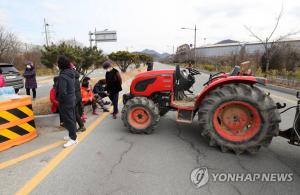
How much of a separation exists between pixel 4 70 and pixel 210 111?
33.5 feet

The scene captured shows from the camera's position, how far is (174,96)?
16.1 ft

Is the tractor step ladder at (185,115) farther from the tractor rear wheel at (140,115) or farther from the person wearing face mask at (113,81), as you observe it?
the person wearing face mask at (113,81)

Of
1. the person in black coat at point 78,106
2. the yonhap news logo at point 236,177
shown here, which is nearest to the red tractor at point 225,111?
the yonhap news logo at point 236,177

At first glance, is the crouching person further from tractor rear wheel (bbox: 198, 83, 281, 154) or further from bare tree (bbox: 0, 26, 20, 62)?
bare tree (bbox: 0, 26, 20, 62)

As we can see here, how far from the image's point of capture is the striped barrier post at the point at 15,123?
13.0 feet

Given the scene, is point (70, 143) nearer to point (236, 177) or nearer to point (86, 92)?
point (86, 92)

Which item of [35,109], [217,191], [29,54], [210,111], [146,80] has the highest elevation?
[29,54]

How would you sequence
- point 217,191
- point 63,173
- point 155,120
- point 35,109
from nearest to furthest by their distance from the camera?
1. point 217,191
2. point 63,173
3. point 155,120
4. point 35,109

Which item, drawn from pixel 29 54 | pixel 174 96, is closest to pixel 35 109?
pixel 174 96

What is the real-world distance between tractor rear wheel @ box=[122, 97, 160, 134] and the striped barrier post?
77.4 inches

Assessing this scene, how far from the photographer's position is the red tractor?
11.9ft

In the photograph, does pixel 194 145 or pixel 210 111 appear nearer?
pixel 210 111

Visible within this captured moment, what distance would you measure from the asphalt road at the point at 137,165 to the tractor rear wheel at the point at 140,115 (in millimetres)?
188

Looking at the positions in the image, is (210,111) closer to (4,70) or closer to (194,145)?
(194,145)
